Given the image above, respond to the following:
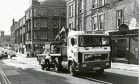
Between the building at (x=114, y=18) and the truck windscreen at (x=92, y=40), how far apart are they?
35.0 feet

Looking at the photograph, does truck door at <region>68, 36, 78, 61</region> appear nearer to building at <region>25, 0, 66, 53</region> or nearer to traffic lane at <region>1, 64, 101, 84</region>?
traffic lane at <region>1, 64, 101, 84</region>

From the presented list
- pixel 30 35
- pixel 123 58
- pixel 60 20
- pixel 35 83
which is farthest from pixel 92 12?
pixel 30 35

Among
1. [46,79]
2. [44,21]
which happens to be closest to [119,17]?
[46,79]

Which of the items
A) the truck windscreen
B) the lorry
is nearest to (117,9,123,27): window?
the lorry

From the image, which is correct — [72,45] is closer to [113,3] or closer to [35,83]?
[35,83]

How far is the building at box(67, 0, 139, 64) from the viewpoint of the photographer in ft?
84.8

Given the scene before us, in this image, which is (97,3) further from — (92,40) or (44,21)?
(44,21)

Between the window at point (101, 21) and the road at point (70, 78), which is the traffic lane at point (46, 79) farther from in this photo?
the window at point (101, 21)

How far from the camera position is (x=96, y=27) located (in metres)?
33.7

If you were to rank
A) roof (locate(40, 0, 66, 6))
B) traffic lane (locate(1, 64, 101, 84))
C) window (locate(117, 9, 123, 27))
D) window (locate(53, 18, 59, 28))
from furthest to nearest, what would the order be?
roof (locate(40, 0, 66, 6)) → window (locate(53, 18, 59, 28)) → window (locate(117, 9, 123, 27)) → traffic lane (locate(1, 64, 101, 84))

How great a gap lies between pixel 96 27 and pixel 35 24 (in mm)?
40015

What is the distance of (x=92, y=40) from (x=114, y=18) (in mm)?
14993

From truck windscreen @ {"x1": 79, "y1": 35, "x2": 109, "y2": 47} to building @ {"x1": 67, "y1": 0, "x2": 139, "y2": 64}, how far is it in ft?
35.0

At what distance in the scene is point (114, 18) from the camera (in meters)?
29.5
